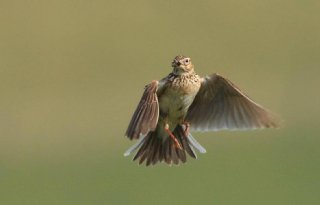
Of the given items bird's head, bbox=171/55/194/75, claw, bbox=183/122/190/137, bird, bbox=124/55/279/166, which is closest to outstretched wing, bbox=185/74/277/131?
bird, bbox=124/55/279/166

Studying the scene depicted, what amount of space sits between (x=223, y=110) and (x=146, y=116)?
1.63 meters

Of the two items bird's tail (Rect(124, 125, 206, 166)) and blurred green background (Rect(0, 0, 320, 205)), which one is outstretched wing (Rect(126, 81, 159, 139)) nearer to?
bird's tail (Rect(124, 125, 206, 166))

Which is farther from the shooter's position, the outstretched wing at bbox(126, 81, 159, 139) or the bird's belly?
the bird's belly

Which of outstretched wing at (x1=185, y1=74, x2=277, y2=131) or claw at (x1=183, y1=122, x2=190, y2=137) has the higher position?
outstretched wing at (x1=185, y1=74, x2=277, y2=131)

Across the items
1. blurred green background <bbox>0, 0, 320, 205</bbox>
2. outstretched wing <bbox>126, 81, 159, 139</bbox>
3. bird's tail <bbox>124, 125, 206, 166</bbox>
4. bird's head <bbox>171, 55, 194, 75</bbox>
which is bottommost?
outstretched wing <bbox>126, 81, 159, 139</bbox>

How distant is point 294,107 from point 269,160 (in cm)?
477

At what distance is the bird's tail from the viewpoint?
25.8 feet

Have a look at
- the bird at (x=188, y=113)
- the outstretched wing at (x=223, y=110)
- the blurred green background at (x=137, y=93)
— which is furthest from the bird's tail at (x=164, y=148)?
the blurred green background at (x=137, y=93)

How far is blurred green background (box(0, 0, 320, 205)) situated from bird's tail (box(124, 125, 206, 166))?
25.7 feet

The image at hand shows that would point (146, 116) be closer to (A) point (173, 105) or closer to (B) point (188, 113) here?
(A) point (173, 105)

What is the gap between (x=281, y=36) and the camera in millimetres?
29672

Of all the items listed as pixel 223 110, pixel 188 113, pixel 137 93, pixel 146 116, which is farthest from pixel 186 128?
pixel 137 93

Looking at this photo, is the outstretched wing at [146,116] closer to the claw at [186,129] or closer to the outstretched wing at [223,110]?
the claw at [186,129]

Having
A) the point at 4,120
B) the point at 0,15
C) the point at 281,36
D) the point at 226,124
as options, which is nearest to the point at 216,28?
the point at 281,36
